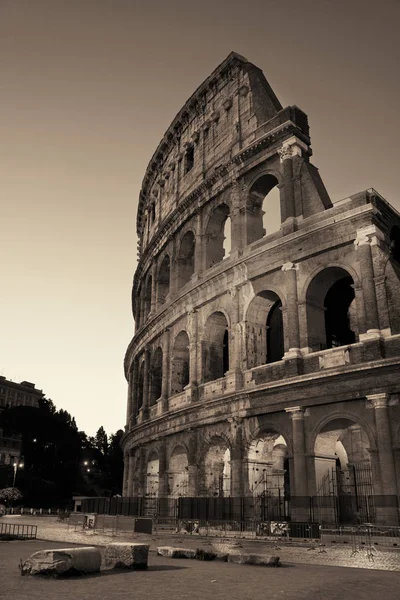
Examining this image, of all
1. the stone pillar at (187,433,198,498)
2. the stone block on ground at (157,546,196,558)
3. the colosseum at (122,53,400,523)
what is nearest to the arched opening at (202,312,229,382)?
the colosseum at (122,53,400,523)

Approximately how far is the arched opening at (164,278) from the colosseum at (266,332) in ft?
0.22

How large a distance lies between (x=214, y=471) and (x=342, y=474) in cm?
481

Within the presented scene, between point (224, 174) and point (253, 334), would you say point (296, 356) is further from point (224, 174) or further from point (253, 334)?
point (224, 174)

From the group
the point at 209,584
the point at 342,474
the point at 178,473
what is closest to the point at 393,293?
the point at 342,474

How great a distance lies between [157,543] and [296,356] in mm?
7363

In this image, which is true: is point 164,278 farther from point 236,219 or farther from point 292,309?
point 292,309

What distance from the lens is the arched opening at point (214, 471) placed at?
2025cm

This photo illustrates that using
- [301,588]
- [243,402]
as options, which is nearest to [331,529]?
[243,402]

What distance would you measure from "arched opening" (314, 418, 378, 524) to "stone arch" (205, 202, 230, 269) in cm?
931

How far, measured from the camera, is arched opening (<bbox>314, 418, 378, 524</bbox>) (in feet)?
51.7

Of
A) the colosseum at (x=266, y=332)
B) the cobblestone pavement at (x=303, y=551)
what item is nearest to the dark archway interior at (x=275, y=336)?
the colosseum at (x=266, y=332)

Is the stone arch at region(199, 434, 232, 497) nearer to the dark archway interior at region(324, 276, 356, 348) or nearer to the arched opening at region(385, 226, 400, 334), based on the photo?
the dark archway interior at region(324, 276, 356, 348)

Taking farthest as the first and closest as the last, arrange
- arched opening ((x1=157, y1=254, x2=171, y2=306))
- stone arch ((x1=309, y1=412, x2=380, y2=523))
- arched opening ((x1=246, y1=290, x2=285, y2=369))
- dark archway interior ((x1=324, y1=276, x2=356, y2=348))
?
arched opening ((x1=157, y1=254, x2=171, y2=306)), dark archway interior ((x1=324, y1=276, x2=356, y2=348)), arched opening ((x1=246, y1=290, x2=285, y2=369)), stone arch ((x1=309, y1=412, x2=380, y2=523))

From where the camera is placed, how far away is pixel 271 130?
21.6 metres
